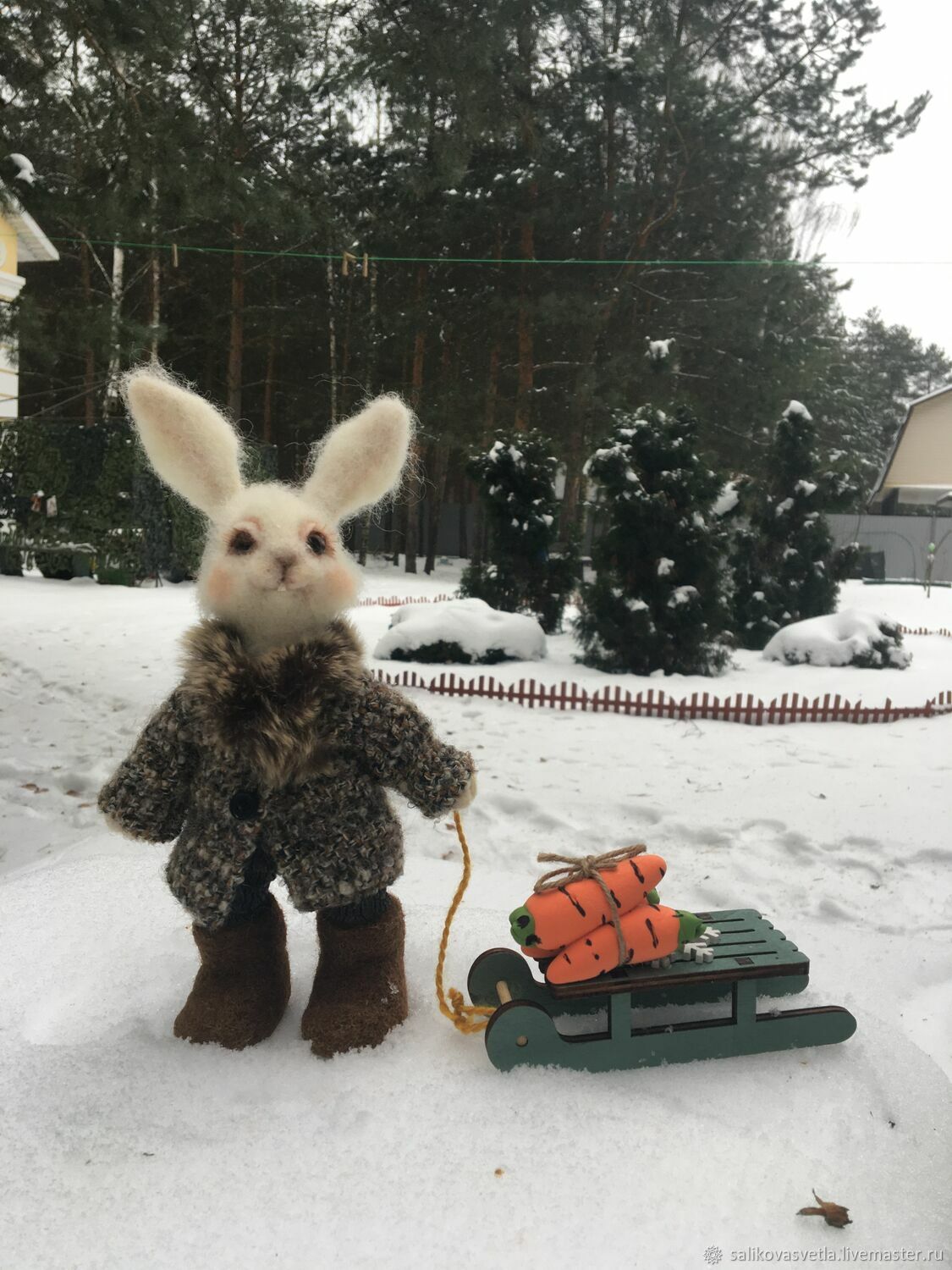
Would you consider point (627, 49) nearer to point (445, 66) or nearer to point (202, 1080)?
point (445, 66)

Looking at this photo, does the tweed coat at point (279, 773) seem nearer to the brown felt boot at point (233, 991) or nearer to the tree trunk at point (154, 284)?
the brown felt boot at point (233, 991)

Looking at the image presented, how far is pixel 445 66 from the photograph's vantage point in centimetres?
511

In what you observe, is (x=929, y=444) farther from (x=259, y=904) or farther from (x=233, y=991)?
(x=233, y=991)

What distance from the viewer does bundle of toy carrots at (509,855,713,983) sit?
2.02 metres

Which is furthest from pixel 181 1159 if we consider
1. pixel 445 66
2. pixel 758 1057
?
pixel 445 66

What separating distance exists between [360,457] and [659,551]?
5.88 metres

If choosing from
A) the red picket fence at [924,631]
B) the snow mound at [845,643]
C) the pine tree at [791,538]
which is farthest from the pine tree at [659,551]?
the red picket fence at [924,631]

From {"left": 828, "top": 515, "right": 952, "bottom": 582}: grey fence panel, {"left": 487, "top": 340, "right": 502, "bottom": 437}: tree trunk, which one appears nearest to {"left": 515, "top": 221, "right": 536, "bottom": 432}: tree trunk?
{"left": 487, "top": 340, "right": 502, "bottom": 437}: tree trunk

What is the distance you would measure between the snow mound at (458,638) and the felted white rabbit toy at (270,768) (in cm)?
574

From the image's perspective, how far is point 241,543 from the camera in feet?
6.57

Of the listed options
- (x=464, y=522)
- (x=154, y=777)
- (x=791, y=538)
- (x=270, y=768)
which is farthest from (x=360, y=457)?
(x=464, y=522)

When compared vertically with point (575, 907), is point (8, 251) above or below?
above

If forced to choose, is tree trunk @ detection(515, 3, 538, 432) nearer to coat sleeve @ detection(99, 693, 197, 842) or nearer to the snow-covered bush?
the snow-covered bush

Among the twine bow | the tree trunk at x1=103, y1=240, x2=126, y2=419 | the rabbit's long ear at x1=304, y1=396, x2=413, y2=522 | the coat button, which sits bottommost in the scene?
the twine bow
